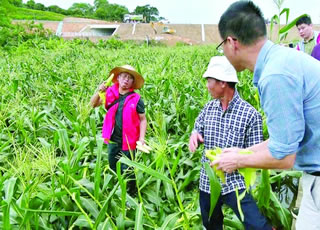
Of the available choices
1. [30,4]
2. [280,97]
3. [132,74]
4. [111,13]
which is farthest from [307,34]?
[111,13]

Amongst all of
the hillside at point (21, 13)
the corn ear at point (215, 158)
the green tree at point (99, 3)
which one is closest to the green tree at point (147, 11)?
the green tree at point (99, 3)

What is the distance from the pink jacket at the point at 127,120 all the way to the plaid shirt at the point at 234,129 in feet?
2.42

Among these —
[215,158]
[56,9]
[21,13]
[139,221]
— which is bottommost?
[139,221]

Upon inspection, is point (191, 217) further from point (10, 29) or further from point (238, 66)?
point (10, 29)

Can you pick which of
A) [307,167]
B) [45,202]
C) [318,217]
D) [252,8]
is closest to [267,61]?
[252,8]

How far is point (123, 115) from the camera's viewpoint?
8.13 feet

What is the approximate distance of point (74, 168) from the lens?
6.87 feet

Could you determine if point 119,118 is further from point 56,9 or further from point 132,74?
point 56,9

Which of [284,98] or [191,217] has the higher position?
[284,98]

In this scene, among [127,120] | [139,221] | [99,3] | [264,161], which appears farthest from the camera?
[99,3]

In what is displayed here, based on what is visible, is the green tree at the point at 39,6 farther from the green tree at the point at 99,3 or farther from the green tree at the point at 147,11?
the green tree at the point at 147,11

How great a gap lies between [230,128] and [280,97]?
29.6 inches

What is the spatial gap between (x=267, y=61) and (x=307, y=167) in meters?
0.44

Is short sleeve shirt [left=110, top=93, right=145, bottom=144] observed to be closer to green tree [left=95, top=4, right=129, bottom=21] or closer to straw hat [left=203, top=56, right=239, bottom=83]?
straw hat [left=203, top=56, right=239, bottom=83]
